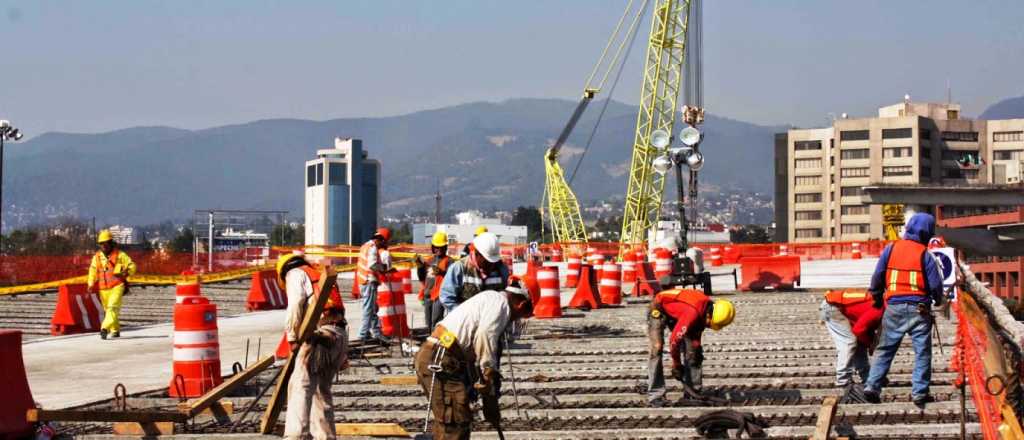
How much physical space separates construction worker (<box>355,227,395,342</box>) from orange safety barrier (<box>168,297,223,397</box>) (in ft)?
14.6

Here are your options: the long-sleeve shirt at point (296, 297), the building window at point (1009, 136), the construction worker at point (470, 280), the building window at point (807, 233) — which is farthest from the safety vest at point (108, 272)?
the building window at point (1009, 136)

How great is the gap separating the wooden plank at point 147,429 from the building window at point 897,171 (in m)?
149

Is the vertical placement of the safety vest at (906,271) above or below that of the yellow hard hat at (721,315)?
above

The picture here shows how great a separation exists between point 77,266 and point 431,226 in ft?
444

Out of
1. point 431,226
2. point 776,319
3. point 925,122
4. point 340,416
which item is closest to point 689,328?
point 340,416

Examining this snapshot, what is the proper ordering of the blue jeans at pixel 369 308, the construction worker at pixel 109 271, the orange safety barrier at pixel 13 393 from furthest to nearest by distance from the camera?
the construction worker at pixel 109 271, the blue jeans at pixel 369 308, the orange safety barrier at pixel 13 393

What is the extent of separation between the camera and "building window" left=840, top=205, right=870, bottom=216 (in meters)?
151

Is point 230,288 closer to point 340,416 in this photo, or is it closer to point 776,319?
point 776,319

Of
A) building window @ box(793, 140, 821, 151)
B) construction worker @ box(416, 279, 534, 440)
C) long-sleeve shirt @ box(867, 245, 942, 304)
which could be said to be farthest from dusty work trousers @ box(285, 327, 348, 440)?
building window @ box(793, 140, 821, 151)

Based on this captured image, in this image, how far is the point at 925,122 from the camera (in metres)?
152

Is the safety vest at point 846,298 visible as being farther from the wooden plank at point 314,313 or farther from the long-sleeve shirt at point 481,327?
the wooden plank at point 314,313

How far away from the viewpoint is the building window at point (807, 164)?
16162 centimetres

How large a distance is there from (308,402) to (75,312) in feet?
42.1

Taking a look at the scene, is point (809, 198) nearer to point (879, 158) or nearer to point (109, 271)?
point (879, 158)
